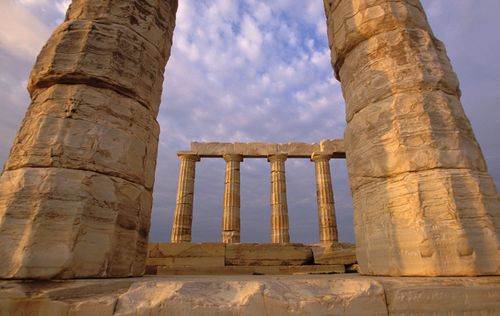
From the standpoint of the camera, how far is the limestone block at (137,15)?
3.66 m

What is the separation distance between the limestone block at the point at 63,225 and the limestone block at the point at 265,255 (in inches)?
247

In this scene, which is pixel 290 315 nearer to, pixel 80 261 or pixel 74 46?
pixel 80 261

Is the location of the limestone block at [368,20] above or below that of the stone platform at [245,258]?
above

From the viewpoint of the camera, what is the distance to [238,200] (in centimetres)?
1780

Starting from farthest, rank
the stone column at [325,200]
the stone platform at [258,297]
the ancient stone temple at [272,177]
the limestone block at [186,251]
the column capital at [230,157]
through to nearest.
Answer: the column capital at [230,157]
the ancient stone temple at [272,177]
the stone column at [325,200]
the limestone block at [186,251]
the stone platform at [258,297]

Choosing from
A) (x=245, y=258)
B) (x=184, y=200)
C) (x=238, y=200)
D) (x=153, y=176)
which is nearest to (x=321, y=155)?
(x=238, y=200)

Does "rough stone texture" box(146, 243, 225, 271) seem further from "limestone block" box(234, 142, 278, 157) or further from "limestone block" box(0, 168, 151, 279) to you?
"limestone block" box(234, 142, 278, 157)

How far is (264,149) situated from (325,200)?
520 centimetres

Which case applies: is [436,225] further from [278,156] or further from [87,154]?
[278,156]

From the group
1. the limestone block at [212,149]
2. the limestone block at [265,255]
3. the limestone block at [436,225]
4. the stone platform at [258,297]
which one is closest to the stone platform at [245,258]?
the limestone block at [265,255]

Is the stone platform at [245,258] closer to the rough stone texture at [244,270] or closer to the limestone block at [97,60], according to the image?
the rough stone texture at [244,270]

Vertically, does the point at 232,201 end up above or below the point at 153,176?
above

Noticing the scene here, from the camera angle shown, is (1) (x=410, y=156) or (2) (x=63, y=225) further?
(1) (x=410, y=156)

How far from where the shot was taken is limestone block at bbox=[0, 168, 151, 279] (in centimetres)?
243
